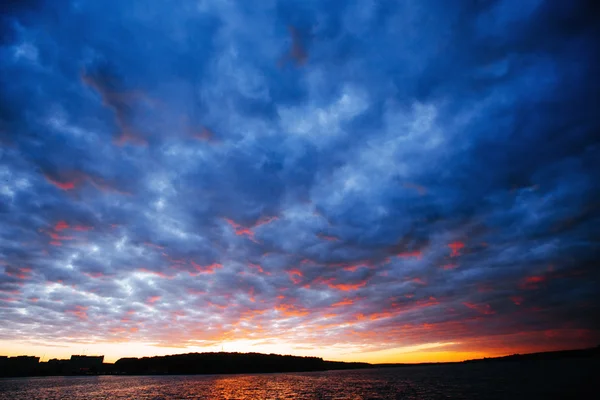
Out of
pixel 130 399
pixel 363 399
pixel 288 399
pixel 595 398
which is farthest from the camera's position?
pixel 130 399

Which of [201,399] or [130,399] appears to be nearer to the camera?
[201,399]

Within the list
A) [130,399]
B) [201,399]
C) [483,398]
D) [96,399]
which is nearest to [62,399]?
[96,399]

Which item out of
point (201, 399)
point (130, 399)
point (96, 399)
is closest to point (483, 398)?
point (201, 399)

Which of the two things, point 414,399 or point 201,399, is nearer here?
point 414,399

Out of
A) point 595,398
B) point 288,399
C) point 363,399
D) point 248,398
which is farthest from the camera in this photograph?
point 248,398

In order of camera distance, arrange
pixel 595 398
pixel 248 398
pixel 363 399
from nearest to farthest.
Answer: pixel 595 398, pixel 363 399, pixel 248 398

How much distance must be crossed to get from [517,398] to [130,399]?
117504 millimetres

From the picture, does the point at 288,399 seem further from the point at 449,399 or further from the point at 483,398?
the point at 483,398

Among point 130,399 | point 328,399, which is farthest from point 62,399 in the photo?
point 328,399

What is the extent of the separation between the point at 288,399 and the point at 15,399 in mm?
99469

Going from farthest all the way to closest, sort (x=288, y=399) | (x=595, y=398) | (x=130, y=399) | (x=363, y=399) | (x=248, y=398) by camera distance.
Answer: (x=130, y=399) < (x=248, y=398) < (x=288, y=399) < (x=363, y=399) < (x=595, y=398)

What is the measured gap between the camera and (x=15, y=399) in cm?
10231

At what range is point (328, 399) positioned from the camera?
81.3m

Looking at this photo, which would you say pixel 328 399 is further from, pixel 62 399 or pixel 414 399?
pixel 62 399
